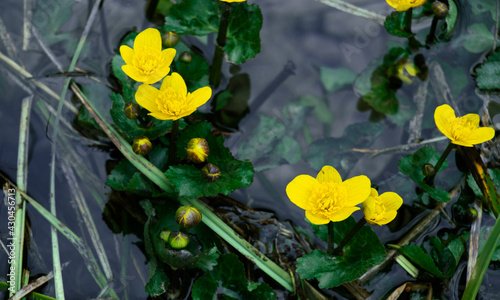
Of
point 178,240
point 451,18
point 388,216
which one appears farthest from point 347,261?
point 451,18

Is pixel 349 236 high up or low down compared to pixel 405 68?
down

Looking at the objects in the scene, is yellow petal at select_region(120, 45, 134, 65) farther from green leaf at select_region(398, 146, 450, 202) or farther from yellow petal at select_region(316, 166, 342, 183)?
green leaf at select_region(398, 146, 450, 202)

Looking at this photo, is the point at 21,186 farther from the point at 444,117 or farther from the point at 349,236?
the point at 444,117

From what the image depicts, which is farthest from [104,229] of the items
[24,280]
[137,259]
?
[24,280]

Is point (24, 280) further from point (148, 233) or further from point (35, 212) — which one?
point (148, 233)

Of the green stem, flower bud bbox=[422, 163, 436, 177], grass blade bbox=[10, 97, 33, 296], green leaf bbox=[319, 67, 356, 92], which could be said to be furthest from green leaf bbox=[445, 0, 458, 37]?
grass blade bbox=[10, 97, 33, 296]

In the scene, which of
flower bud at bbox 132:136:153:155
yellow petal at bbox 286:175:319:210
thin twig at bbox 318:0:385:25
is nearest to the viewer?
yellow petal at bbox 286:175:319:210
